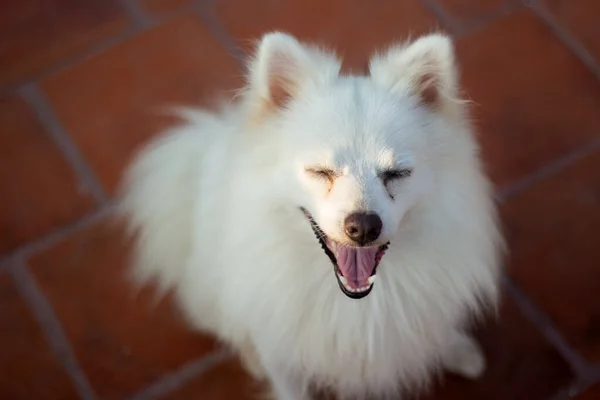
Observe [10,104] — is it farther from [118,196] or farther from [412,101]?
[412,101]

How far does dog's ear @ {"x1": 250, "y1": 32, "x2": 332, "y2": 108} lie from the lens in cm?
123

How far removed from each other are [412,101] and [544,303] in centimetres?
90

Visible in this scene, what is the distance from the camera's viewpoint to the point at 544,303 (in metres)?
1.89

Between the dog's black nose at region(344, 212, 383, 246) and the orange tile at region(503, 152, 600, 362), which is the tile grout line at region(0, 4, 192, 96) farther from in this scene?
the dog's black nose at region(344, 212, 383, 246)

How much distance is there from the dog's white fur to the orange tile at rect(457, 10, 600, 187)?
25.0 inches

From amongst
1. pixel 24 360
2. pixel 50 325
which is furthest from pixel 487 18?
pixel 24 360

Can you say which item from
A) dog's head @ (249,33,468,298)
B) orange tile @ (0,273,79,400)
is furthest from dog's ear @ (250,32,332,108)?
orange tile @ (0,273,79,400)

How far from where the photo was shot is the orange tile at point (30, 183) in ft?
6.77

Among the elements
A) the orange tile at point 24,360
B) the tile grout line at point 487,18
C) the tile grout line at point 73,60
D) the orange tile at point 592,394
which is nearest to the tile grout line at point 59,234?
the orange tile at point 24,360

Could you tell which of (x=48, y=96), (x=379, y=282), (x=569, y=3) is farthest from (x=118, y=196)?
(x=569, y=3)

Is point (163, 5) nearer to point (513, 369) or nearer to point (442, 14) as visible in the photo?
point (442, 14)

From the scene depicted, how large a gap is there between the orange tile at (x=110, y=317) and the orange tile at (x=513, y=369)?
2.26 ft

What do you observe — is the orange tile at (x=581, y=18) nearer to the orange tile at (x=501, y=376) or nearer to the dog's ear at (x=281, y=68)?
the orange tile at (x=501, y=376)

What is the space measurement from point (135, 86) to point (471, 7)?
45.4 inches
